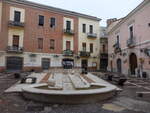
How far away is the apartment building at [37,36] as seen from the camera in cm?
1780

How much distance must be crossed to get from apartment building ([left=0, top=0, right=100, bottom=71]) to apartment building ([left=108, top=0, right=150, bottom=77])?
210 inches

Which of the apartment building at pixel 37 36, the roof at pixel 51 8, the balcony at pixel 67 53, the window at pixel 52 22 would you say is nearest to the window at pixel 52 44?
the apartment building at pixel 37 36

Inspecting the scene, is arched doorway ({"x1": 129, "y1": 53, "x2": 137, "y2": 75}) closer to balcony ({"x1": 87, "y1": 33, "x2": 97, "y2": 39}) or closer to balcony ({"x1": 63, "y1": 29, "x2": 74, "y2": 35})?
balcony ({"x1": 87, "y1": 33, "x2": 97, "y2": 39})

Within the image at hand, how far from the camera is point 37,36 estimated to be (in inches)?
778

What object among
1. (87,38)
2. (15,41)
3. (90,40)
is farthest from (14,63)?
(90,40)

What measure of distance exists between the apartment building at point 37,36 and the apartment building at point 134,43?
5323 mm

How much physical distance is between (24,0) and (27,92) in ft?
55.8

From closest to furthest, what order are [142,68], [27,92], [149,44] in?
[27,92] → [149,44] → [142,68]

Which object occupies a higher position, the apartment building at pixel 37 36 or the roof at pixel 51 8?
the roof at pixel 51 8

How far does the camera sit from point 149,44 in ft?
41.5

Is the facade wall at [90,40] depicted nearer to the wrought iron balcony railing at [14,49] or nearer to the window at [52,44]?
the window at [52,44]

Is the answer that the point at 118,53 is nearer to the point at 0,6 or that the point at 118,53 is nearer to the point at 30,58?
the point at 30,58

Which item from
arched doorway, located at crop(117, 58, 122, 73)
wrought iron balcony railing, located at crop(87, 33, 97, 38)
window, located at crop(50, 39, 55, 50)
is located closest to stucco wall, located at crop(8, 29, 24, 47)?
window, located at crop(50, 39, 55, 50)

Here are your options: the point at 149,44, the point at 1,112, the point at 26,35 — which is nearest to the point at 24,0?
the point at 26,35
